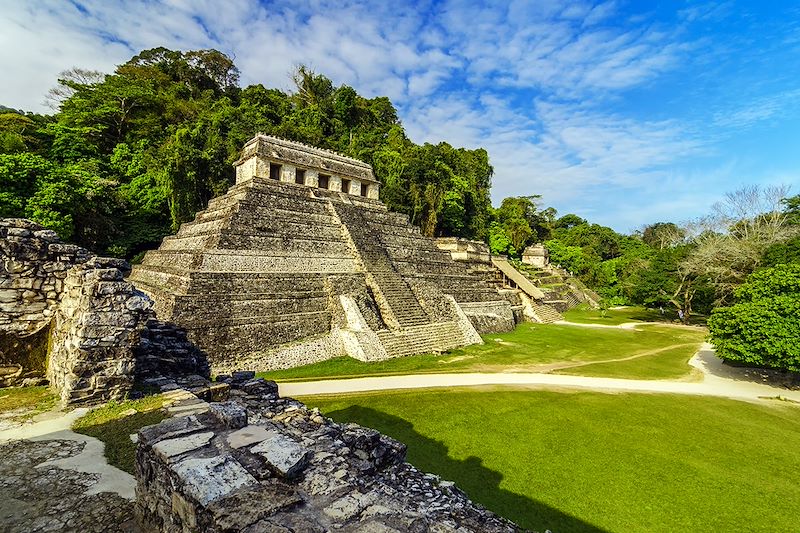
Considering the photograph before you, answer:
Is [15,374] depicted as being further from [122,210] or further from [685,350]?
[685,350]

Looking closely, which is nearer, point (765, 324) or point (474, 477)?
point (474, 477)

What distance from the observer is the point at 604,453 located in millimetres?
8305

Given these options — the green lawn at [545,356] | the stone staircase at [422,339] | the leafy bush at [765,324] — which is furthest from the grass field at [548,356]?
the leafy bush at [765,324]

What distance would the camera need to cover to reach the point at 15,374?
7242 mm

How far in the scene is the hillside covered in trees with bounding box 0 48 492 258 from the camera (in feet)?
68.8

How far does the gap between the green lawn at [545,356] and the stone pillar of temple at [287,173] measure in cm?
1182

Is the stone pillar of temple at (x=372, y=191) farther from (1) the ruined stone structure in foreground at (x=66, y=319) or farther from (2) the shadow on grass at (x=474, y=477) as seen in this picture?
(1) the ruined stone structure in foreground at (x=66, y=319)

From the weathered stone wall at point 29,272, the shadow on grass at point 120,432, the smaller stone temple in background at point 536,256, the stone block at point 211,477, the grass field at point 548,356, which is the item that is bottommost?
the grass field at point 548,356

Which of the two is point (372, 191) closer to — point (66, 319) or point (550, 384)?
point (550, 384)

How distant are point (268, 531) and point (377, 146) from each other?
1597 inches

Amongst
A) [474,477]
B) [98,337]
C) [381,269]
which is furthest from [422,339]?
[98,337]

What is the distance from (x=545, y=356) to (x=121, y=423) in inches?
664

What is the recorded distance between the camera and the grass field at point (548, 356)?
14.6 m

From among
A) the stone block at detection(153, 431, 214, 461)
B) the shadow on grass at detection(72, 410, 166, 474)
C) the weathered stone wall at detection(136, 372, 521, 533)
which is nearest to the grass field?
the shadow on grass at detection(72, 410, 166, 474)
